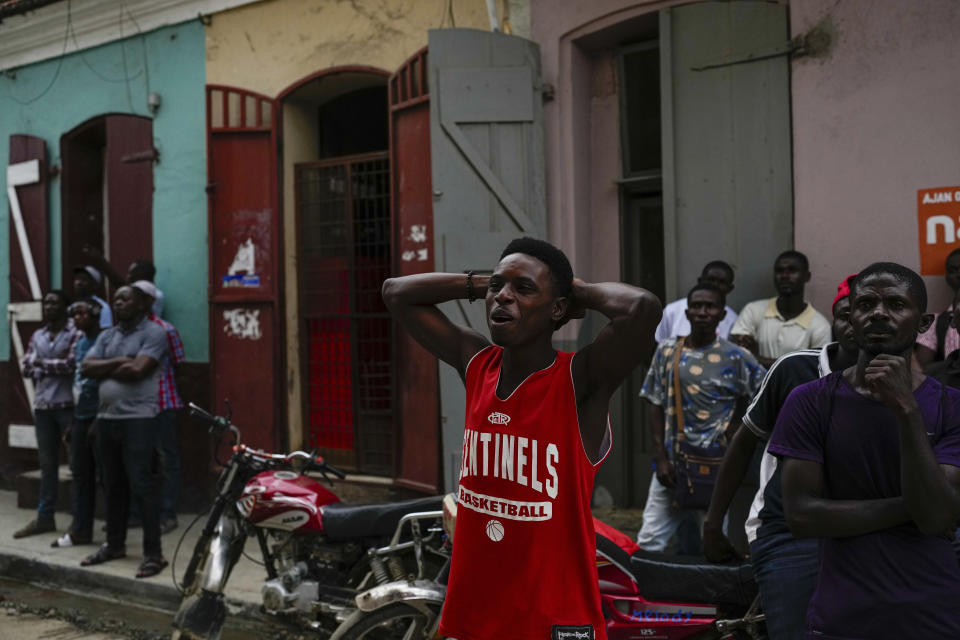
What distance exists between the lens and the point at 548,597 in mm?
2244

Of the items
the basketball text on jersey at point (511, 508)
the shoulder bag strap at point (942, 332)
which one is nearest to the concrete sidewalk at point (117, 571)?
the basketball text on jersey at point (511, 508)

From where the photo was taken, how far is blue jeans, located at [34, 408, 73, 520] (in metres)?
7.50

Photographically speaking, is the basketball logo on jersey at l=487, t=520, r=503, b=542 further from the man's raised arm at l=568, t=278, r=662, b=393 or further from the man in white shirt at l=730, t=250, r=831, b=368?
the man in white shirt at l=730, t=250, r=831, b=368

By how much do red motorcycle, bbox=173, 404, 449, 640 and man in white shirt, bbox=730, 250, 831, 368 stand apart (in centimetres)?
231

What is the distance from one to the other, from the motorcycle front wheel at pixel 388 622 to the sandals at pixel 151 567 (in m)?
2.73

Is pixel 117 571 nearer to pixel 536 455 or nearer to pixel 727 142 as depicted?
pixel 536 455

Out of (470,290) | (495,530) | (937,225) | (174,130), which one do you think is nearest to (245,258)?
(174,130)

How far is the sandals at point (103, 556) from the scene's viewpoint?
632 cm

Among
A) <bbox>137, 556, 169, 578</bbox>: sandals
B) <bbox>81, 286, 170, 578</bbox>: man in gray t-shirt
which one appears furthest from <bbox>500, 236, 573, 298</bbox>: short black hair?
<bbox>137, 556, 169, 578</bbox>: sandals

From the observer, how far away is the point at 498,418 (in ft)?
7.74

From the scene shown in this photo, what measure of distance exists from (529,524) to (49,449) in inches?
255

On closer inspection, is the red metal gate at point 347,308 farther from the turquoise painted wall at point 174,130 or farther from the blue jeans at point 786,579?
the blue jeans at point 786,579

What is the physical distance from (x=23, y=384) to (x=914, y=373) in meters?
9.33

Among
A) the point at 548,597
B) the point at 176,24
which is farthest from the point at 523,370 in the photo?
the point at 176,24
